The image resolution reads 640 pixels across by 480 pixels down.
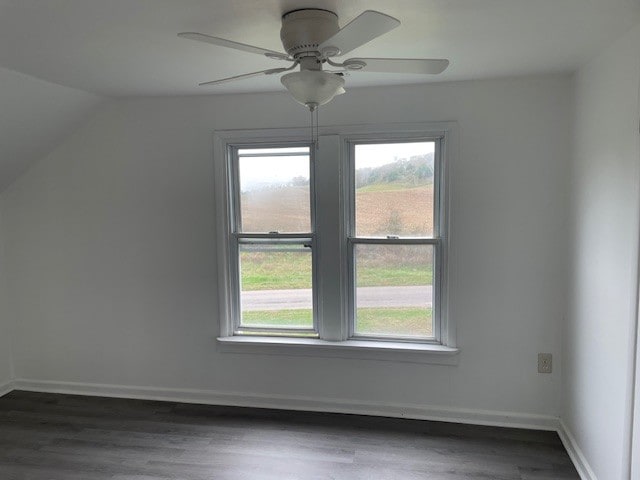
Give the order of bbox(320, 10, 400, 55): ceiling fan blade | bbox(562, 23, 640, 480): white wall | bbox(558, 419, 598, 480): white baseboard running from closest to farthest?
1. bbox(320, 10, 400, 55): ceiling fan blade
2. bbox(562, 23, 640, 480): white wall
3. bbox(558, 419, 598, 480): white baseboard

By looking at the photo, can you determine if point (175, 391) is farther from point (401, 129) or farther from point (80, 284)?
point (401, 129)

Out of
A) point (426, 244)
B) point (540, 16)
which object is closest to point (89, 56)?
point (540, 16)

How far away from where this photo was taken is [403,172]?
118 inches

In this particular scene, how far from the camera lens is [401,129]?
2.89 metres

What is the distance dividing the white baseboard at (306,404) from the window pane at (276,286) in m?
0.53

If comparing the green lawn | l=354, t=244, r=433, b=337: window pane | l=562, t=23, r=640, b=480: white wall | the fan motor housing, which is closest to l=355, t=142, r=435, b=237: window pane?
l=354, t=244, r=433, b=337: window pane

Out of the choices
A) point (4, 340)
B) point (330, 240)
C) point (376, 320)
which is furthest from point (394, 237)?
point (4, 340)

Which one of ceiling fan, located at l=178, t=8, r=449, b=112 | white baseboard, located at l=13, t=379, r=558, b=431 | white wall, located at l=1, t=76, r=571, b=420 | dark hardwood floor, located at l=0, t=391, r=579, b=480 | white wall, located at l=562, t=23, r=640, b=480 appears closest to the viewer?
ceiling fan, located at l=178, t=8, r=449, b=112

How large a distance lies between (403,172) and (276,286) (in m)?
1.18

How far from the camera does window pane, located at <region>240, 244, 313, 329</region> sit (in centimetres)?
321

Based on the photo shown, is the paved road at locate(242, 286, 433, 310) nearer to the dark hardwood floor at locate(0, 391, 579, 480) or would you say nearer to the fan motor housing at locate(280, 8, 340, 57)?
the dark hardwood floor at locate(0, 391, 579, 480)

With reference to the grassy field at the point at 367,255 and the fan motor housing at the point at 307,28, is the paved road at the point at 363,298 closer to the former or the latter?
the grassy field at the point at 367,255

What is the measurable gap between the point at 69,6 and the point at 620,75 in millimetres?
2227

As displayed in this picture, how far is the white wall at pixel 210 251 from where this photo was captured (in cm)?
279
